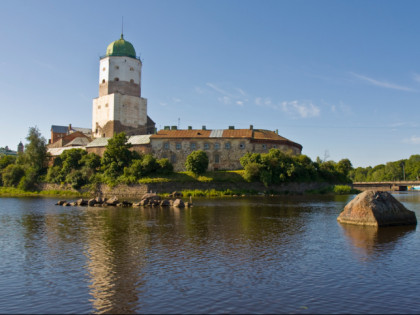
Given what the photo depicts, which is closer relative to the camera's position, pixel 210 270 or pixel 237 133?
Answer: pixel 210 270

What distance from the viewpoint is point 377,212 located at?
21.6 meters

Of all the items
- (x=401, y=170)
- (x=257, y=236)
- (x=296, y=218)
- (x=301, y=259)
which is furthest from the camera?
(x=401, y=170)

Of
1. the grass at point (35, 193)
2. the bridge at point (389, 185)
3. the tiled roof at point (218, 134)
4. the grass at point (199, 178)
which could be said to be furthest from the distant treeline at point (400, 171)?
the grass at point (35, 193)

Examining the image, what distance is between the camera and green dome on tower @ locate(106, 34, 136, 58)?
80500mm

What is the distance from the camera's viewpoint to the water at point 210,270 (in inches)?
382

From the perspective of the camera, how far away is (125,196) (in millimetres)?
58062

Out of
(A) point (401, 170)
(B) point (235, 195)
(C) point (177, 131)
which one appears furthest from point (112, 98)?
(A) point (401, 170)

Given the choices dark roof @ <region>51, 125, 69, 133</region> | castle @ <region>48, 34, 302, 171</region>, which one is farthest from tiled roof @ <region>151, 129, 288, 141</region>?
dark roof @ <region>51, 125, 69, 133</region>

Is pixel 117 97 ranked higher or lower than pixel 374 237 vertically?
higher

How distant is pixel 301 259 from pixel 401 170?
419 feet

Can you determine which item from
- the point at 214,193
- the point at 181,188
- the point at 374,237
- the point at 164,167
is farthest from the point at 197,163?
the point at 374,237

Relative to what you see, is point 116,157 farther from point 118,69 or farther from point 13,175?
point 118,69

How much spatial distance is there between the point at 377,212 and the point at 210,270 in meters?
13.1

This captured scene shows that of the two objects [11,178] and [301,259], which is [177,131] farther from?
[301,259]
